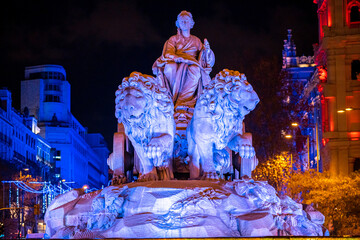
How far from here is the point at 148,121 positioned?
16297 mm

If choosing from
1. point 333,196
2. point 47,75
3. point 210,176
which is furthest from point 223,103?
point 47,75

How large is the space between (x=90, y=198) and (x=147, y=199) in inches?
68.3

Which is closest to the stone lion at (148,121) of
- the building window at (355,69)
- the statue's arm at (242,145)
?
the statue's arm at (242,145)

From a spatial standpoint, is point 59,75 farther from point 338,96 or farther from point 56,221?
point 56,221

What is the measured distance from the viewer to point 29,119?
105 meters

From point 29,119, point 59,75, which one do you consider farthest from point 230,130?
point 59,75

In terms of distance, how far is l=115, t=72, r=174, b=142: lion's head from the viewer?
1575cm

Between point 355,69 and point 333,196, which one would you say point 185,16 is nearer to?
point 333,196

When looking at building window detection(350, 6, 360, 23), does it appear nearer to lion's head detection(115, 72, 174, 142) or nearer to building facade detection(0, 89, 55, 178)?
building facade detection(0, 89, 55, 178)

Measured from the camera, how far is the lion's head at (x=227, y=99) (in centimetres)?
1606

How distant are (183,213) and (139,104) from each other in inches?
107

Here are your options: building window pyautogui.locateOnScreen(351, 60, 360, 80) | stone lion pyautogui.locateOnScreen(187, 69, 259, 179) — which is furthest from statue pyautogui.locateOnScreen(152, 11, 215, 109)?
building window pyautogui.locateOnScreen(351, 60, 360, 80)

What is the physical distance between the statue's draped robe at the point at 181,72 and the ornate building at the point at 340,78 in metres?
42.9

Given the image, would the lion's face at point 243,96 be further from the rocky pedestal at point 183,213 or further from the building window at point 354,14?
the building window at point 354,14
